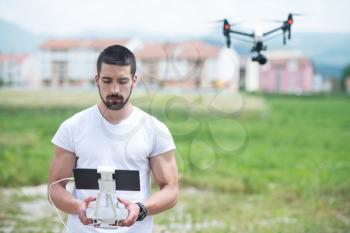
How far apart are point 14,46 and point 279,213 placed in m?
3.75

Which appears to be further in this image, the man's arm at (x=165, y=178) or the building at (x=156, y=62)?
the building at (x=156, y=62)

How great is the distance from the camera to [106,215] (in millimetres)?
1507

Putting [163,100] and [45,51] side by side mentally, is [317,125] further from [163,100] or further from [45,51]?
[45,51]

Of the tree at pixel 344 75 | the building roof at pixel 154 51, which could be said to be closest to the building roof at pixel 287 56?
the tree at pixel 344 75

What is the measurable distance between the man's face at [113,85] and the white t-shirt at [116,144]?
59 mm

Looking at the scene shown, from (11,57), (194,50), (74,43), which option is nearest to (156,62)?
(194,50)

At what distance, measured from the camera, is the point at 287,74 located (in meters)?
7.11

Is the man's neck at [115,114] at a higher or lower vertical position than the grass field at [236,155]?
higher

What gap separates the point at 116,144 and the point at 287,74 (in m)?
5.69

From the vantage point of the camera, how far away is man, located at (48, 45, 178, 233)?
66.5 inches

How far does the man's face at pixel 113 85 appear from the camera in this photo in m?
1.69

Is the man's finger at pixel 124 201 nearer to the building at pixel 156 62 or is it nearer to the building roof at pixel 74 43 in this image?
the building at pixel 156 62

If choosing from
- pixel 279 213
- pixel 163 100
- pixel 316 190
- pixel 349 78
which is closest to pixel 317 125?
pixel 349 78

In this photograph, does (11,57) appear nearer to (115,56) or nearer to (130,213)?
(115,56)
